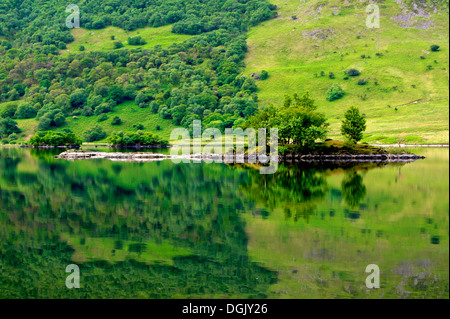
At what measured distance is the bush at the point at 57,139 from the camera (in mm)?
162000

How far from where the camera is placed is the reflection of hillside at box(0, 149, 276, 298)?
21.5 metres

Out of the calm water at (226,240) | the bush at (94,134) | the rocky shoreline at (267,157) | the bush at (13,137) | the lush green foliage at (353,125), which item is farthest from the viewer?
the bush at (13,137)

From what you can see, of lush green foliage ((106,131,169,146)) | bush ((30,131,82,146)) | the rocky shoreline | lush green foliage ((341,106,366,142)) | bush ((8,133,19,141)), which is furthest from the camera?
bush ((8,133,19,141))

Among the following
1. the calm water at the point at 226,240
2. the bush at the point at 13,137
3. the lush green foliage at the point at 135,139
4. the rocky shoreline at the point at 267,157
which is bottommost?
the calm water at the point at 226,240

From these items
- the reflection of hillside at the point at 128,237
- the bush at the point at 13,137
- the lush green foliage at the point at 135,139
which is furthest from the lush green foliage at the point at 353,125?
the bush at the point at 13,137

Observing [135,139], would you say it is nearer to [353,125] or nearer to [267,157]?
[267,157]

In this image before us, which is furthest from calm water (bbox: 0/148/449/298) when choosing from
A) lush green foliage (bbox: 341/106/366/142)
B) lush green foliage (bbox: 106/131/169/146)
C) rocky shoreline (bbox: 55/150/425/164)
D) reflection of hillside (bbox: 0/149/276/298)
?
lush green foliage (bbox: 106/131/169/146)

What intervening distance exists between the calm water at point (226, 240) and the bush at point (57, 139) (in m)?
115

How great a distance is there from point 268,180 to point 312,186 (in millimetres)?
8086

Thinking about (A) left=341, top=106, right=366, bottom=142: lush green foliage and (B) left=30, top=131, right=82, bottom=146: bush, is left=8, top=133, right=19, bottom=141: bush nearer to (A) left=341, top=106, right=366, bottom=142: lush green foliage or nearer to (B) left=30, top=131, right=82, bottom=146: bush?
(B) left=30, top=131, right=82, bottom=146: bush

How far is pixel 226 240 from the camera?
94.6 feet

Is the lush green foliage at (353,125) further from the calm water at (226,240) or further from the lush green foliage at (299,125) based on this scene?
the calm water at (226,240)

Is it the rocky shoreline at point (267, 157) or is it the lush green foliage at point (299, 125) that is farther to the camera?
the rocky shoreline at point (267, 157)

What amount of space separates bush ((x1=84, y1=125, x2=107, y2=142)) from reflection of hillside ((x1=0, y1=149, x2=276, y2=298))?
13936cm
